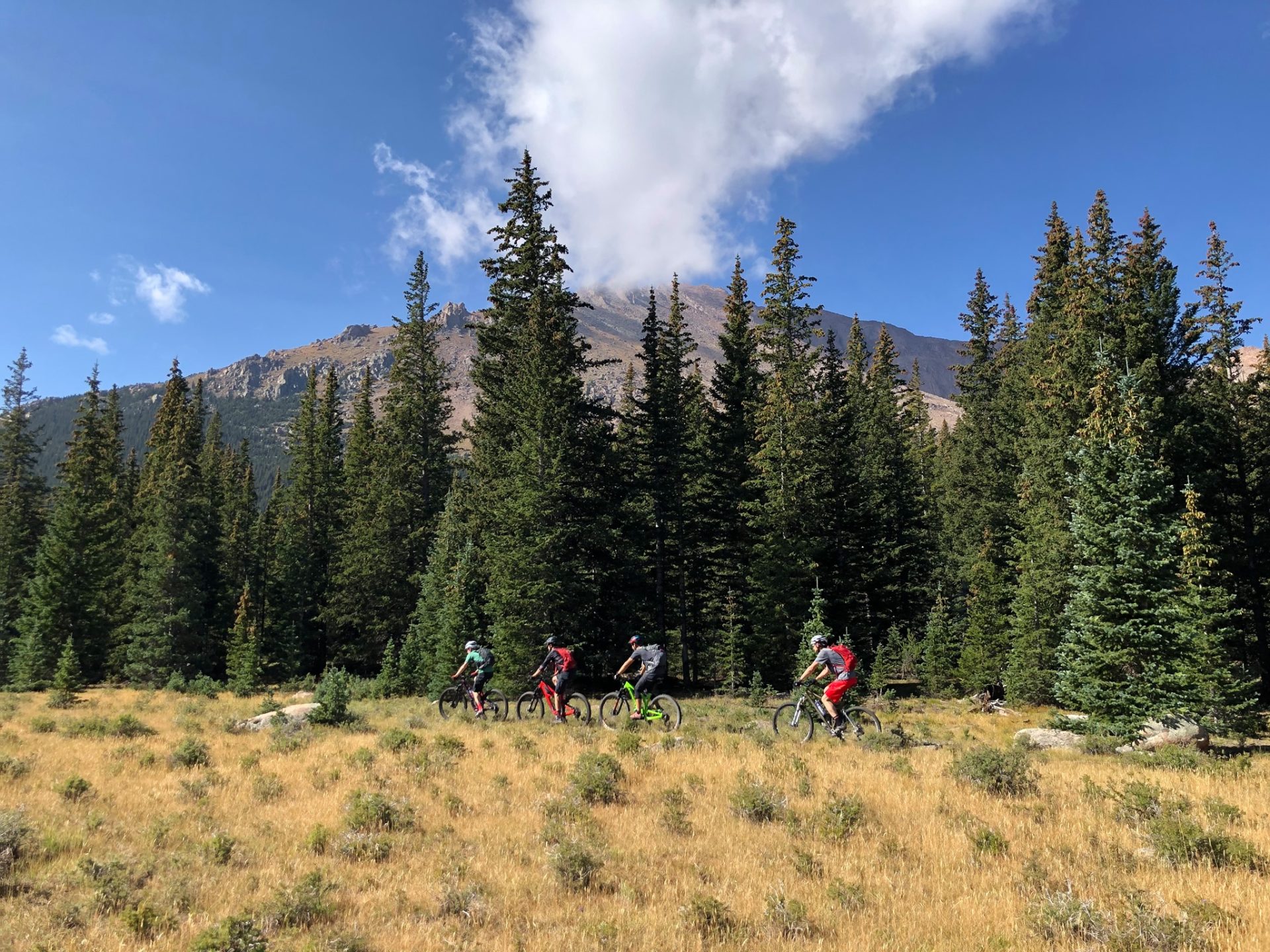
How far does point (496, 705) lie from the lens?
687 inches

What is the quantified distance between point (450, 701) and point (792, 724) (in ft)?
32.9

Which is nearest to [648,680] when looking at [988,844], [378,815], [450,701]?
[378,815]

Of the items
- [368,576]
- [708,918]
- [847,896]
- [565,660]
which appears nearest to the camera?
[708,918]

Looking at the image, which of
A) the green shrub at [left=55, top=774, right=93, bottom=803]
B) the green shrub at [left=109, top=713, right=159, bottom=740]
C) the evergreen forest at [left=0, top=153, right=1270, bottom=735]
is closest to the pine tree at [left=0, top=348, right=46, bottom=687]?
the evergreen forest at [left=0, top=153, right=1270, bottom=735]

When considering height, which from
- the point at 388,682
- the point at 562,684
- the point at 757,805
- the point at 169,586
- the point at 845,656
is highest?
the point at 169,586

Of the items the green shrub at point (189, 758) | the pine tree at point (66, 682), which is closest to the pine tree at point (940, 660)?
the green shrub at point (189, 758)

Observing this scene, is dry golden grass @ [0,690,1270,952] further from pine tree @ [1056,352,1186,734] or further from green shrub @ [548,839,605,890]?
pine tree @ [1056,352,1186,734]

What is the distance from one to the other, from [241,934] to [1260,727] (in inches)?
1023

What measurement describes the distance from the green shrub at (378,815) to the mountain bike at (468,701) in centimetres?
830

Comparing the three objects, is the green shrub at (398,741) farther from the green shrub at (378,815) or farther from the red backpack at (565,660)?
the green shrub at (378,815)

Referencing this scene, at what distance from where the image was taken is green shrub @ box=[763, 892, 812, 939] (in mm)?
5441

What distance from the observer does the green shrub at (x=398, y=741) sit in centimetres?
1305

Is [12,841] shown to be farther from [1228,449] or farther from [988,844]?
[1228,449]

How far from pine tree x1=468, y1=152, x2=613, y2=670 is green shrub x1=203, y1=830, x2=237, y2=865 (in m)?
16.9
